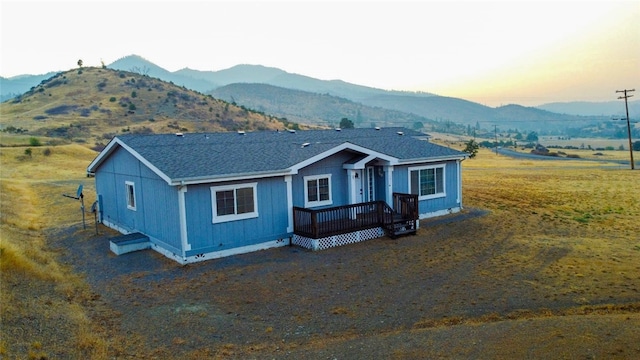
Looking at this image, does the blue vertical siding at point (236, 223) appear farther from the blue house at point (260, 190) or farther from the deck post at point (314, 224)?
the deck post at point (314, 224)

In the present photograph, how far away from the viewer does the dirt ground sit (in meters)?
8.73

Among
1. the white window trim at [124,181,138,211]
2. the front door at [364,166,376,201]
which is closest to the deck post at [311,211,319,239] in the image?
the front door at [364,166,376,201]

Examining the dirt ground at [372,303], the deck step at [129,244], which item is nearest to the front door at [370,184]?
the dirt ground at [372,303]

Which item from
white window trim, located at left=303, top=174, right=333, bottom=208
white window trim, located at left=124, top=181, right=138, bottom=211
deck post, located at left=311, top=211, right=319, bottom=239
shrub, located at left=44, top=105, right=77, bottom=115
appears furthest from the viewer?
shrub, located at left=44, top=105, right=77, bottom=115

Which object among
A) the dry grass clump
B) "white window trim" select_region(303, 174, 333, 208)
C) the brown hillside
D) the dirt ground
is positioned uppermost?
the brown hillside

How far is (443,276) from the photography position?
43.1ft

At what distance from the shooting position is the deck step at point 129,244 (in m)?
16.4

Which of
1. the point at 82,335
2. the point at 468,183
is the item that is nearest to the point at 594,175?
the point at 468,183

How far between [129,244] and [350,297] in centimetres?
863

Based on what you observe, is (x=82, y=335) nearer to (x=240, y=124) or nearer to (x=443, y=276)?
(x=443, y=276)

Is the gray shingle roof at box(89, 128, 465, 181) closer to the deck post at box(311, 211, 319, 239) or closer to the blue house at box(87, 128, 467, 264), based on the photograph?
the blue house at box(87, 128, 467, 264)

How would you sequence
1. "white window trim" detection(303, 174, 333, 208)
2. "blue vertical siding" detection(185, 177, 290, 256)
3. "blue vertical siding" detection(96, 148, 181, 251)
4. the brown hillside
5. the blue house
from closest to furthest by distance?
"blue vertical siding" detection(185, 177, 290, 256), the blue house, "blue vertical siding" detection(96, 148, 181, 251), "white window trim" detection(303, 174, 333, 208), the brown hillside

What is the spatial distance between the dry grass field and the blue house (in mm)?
805

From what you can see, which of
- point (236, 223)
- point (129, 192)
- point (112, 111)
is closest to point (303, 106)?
point (112, 111)
